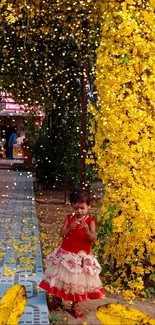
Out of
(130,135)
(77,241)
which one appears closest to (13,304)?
(77,241)

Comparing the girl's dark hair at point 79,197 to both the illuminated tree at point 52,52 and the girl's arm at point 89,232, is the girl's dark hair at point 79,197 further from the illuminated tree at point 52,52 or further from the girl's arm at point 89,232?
the illuminated tree at point 52,52

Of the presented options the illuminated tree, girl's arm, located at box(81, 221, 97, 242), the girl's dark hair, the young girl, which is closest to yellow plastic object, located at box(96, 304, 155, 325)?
the young girl

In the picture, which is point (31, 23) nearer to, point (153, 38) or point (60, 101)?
point (153, 38)

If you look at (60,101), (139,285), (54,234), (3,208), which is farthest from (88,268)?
(60,101)

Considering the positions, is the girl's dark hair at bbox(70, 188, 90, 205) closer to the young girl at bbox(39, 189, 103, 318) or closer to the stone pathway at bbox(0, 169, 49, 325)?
the young girl at bbox(39, 189, 103, 318)

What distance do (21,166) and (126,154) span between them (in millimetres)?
21764

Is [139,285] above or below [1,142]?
below

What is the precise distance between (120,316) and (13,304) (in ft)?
2.94

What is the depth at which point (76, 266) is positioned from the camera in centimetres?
520

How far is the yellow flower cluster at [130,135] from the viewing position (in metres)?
6.18

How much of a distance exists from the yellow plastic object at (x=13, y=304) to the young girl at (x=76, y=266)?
0.23 meters

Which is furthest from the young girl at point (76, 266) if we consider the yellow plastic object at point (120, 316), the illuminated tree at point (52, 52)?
the illuminated tree at point (52, 52)

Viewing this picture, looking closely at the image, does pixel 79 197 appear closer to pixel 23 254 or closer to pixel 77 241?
pixel 77 241

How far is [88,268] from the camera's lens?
5.23 m
